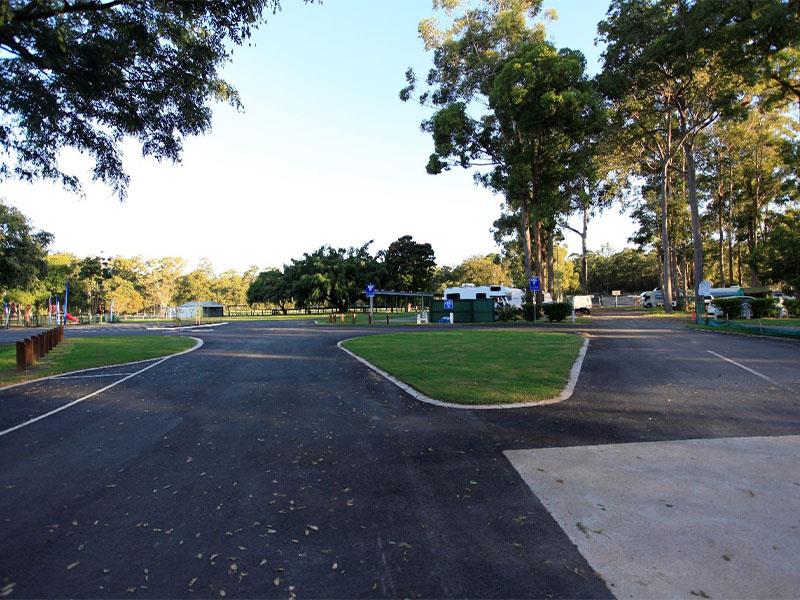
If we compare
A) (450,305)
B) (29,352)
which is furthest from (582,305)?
(29,352)

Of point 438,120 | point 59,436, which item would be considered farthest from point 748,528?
point 438,120

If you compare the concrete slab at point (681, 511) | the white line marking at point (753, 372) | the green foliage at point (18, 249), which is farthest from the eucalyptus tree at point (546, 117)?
the green foliage at point (18, 249)

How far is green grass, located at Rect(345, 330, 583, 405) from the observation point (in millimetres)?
8609

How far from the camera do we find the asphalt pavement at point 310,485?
3.12m

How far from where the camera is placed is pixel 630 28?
28.4 m

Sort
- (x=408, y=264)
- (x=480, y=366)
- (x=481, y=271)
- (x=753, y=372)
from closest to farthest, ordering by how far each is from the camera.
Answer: (x=753, y=372), (x=480, y=366), (x=408, y=264), (x=481, y=271)

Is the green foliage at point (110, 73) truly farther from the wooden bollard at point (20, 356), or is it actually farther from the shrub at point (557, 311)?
the shrub at point (557, 311)

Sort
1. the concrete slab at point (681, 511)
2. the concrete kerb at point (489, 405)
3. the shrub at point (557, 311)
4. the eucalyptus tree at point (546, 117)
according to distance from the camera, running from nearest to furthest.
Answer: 1. the concrete slab at point (681, 511)
2. the concrete kerb at point (489, 405)
3. the eucalyptus tree at point (546, 117)
4. the shrub at point (557, 311)

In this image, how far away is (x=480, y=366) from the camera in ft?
38.1

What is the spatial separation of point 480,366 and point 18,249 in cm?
3423

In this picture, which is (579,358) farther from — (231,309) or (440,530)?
(231,309)

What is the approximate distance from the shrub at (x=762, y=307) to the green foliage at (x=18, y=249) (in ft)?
140

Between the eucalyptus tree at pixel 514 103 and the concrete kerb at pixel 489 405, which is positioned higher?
the eucalyptus tree at pixel 514 103

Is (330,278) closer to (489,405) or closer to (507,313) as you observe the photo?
(507,313)
